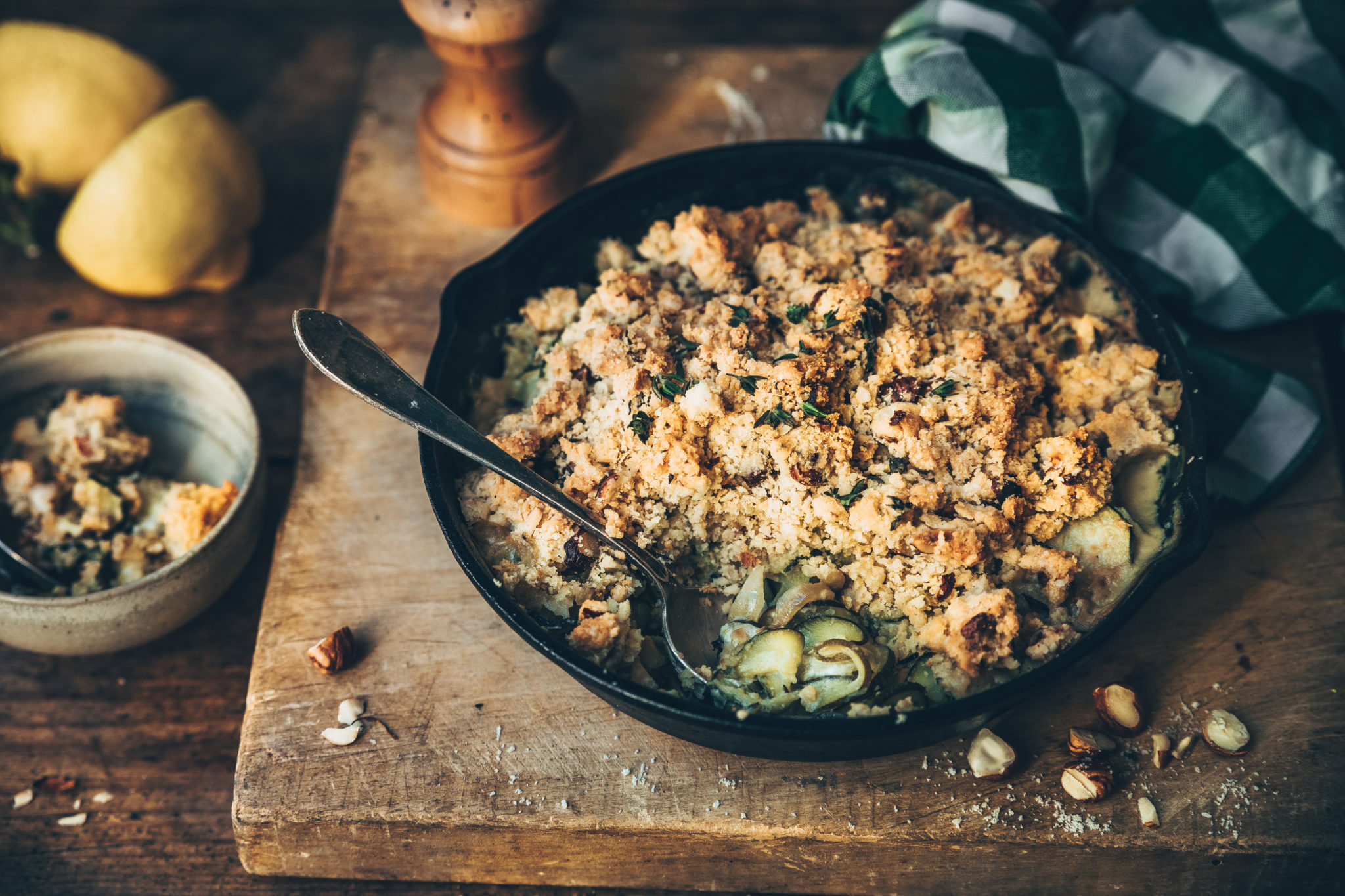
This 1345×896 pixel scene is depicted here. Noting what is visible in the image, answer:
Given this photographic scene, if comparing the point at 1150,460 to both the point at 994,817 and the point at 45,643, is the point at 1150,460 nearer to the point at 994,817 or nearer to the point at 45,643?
the point at 994,817

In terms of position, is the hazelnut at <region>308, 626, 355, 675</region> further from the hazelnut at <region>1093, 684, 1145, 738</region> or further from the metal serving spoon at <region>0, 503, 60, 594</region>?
the hazelnut at <region>1093, 684, 1145, 738</region>

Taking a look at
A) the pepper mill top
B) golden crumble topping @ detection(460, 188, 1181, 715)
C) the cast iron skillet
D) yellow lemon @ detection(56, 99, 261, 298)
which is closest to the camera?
the cast iron skillet

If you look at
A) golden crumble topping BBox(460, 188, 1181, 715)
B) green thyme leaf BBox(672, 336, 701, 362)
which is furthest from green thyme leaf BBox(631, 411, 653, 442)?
green thyme leaf BBox(672, 336, 701, 362)

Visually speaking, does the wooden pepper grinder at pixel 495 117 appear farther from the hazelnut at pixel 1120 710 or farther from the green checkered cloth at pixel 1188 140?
the hazelnut at pixel 1120 710

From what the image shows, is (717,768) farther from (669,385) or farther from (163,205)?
(163,205)

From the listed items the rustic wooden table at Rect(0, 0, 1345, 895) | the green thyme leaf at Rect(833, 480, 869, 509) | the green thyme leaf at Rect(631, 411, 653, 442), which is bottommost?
the rustic wooden table at Rect(0, 0, 1345, 895)

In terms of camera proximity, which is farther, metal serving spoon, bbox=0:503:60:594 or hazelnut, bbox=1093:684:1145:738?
metal serving spoon, bbox=0:503:60:594

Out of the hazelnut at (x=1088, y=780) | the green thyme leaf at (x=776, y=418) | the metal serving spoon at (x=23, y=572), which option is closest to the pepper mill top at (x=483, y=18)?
the green thyme leaf at (x=776, y=418)

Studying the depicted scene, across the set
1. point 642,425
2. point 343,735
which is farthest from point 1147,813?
→ point 343,735
